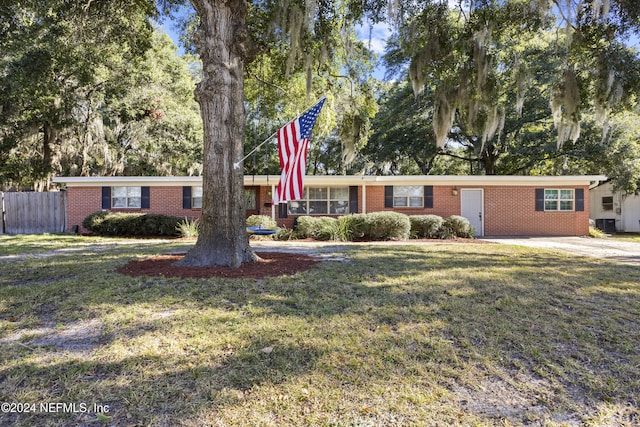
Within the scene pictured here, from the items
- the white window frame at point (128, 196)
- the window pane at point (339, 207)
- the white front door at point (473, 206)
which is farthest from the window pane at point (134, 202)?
the white front door at point (473, 206)

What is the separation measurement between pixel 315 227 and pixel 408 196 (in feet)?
14.5

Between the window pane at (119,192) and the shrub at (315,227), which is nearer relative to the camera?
the shrub at (315,227)

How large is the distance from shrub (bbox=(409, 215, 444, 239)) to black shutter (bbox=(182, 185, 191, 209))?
861 cm

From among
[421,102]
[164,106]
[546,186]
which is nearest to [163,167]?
[164,106]

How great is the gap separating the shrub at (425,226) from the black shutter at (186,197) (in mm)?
8608

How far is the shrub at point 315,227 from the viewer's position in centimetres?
1194

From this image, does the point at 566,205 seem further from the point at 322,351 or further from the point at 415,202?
the point at 322,351

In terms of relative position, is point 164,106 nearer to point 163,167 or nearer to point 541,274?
point 163,167

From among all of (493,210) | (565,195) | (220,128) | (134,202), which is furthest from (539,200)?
(134,202)

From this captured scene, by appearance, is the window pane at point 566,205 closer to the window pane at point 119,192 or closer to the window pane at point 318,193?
the window pane at point 318,193

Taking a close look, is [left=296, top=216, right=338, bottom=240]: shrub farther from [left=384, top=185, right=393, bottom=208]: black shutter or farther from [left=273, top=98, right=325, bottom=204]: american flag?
[left=273, top=98, right=325, bottom=204]: american flag

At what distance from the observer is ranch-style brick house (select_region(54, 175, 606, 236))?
1374cm

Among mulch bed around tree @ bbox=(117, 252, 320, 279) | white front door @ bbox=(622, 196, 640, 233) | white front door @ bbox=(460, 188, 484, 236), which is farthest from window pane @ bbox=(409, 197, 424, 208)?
white front door @ bbox=(622, 196, 640, 233)

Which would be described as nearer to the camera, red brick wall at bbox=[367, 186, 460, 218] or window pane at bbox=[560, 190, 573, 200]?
window pane at bbox=[560, 190, 573, 200]
